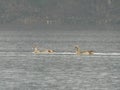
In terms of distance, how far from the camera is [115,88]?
64.1 metres

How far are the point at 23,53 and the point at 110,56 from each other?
11874 mm

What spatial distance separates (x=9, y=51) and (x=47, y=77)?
99.6 ft

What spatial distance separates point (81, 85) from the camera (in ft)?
217

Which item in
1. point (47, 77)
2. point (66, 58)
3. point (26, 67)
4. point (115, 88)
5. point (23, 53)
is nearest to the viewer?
point (115, 88)

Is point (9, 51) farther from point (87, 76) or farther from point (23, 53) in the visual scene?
point (87, 76)

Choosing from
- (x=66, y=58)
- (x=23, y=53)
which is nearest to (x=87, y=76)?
(x=66, y=58)

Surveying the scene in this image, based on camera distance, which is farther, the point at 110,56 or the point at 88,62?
the point at 110,56

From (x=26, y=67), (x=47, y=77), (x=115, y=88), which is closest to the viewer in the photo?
(x=115, y=88)

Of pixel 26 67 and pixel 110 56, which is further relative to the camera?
pixel 110 56

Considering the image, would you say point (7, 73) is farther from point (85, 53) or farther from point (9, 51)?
point (9, 51)

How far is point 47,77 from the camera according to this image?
2832 inches

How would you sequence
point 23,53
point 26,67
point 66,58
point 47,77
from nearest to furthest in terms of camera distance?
point 47,77 → point 26,67 → point 66,58 → point 23,53

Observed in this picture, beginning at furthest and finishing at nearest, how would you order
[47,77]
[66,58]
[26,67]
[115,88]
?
1. [66,58]
2. [26,67]
3. [47,77]
4. [115,88]

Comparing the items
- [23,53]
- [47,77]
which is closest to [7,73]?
[47,77]
